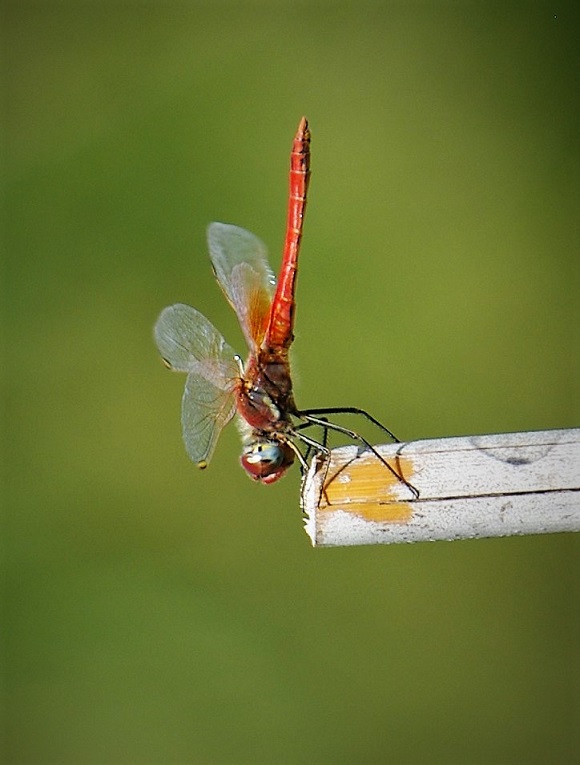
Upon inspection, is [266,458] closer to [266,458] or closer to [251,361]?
[266,458]

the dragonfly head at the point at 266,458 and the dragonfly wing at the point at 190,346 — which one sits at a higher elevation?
the dragonfly wing at the point at 190,346

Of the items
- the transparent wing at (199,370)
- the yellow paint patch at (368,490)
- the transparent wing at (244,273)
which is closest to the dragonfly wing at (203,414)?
the transparent wing at (199,370)

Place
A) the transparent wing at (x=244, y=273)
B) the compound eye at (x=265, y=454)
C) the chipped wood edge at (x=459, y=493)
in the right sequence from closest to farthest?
the chipped wood edge at (x=459, y=493) → the compound eye at (x=265, y=454) → the transparent wing at (x=244, y=273)

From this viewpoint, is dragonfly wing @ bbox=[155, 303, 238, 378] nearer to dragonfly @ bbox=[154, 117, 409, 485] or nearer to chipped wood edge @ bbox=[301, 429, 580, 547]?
dragonfly @ bbox=[154, 117, 409, 485]

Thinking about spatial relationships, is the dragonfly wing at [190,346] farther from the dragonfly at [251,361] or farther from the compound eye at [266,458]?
the compound eye at [266,458]

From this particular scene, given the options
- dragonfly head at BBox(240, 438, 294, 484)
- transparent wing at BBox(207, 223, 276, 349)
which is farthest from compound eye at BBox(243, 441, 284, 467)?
transparent wing at BBox(207, 223, 276, 349)

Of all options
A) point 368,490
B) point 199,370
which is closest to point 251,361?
point 199,370

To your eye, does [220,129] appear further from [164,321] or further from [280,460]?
[280,460]

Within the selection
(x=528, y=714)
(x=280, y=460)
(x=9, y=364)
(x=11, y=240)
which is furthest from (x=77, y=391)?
(x=528, y=714)
